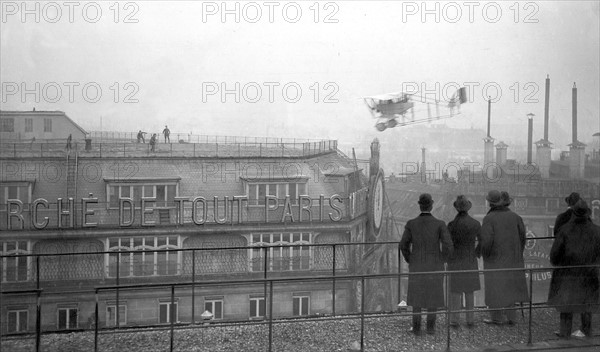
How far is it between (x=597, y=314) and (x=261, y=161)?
3284 mm

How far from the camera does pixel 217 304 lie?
5883 mm

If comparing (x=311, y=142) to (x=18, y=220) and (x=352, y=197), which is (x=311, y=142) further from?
(x=18, y=220)

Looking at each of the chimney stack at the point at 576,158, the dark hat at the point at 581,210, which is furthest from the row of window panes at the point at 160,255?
the chimney stack at the point at 576,158

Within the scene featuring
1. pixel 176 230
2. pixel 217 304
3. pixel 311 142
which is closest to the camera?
pixel 217 304

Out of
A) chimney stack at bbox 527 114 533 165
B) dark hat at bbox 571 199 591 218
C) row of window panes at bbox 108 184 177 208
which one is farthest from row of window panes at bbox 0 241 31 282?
chimney stack at bbox 527 114 533 165

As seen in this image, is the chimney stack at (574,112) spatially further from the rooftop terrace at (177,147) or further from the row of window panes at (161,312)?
the row of window panes at (161,312)

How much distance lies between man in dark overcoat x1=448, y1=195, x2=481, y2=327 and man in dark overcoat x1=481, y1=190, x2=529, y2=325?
82 millimetres

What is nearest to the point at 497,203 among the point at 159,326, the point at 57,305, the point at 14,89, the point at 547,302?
the point at 547,302

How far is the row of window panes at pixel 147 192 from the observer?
6.28 metres

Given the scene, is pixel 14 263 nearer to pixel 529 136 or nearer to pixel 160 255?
pixel 160 255

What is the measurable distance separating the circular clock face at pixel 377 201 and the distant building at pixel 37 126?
2865 mm

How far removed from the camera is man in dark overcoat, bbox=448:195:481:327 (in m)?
4.72

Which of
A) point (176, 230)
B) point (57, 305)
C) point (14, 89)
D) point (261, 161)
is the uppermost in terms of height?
point (14, 89)

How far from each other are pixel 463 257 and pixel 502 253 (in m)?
0.27
